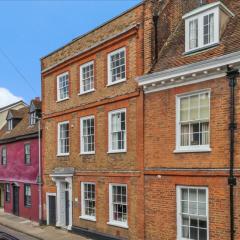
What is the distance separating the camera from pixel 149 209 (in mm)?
16938

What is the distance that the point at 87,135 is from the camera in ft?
70.7

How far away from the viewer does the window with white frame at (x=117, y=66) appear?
1909cm

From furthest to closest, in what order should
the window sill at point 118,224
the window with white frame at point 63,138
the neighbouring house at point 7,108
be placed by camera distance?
the neighbouring house at point 7,108
the window with white frame at point 63,138
the window sill at point 118,224

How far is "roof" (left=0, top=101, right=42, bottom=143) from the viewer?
1160 inches

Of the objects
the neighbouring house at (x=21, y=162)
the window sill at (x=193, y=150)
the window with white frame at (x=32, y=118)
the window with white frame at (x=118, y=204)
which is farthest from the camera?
the window with white frame at (x=32, y=118)

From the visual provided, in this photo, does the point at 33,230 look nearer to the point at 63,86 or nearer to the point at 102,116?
the point at 63,86

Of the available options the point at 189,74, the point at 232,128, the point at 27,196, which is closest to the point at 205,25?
the point at 189,74

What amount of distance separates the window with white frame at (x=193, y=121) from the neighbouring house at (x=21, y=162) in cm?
1416

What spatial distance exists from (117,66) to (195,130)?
5.99 m

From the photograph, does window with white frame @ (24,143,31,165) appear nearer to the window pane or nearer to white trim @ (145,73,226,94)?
the window pane

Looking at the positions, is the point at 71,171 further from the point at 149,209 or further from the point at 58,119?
the point at 149,209

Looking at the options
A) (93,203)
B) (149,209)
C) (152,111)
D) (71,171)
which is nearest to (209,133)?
(152,111)

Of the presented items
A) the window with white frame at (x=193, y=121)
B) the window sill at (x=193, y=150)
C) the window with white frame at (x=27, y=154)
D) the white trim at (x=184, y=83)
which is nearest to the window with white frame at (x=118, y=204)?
the window sill at (x=193, y=150)

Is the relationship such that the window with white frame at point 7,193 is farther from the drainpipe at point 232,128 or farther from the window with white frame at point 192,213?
the drainpipe at point 232,128
